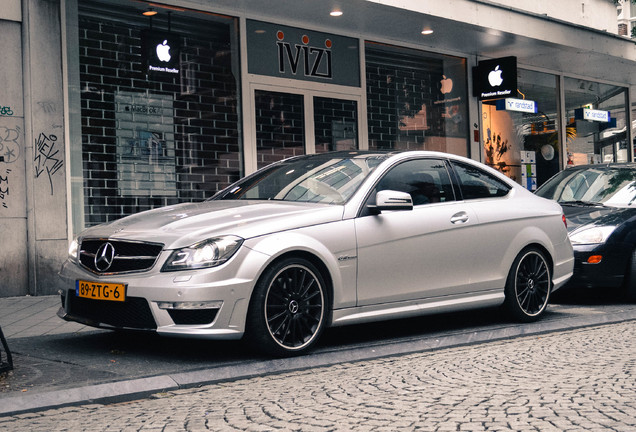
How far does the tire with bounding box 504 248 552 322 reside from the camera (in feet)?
25.6

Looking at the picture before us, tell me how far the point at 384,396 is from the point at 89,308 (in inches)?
91.6

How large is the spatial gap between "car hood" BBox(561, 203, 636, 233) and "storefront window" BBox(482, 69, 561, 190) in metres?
7.93

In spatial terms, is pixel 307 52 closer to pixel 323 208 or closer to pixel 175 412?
pixel 323 208

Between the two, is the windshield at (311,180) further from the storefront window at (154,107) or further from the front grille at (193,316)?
the storefront window at (154,107)

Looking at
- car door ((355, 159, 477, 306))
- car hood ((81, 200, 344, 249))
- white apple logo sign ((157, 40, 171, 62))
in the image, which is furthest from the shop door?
car hood ((81, 200, 344, 249))

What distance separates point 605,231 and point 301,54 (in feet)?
21.3

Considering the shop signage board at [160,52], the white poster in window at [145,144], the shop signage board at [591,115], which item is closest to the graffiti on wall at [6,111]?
the white poster in window at [145,144]

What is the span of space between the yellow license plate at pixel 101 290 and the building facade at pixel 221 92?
4.91 m

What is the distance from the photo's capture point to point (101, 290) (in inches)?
237

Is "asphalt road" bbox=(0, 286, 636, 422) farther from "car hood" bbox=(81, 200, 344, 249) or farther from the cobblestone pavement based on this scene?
"car hood" bbox=(81, 200, 344, 249)

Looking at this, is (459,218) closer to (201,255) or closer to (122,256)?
(201,255)

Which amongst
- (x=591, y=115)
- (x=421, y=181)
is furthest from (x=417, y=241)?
(x=591, y=115)

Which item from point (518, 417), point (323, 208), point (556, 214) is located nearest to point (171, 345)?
point (323, 208)

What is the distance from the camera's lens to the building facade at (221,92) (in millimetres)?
10914
